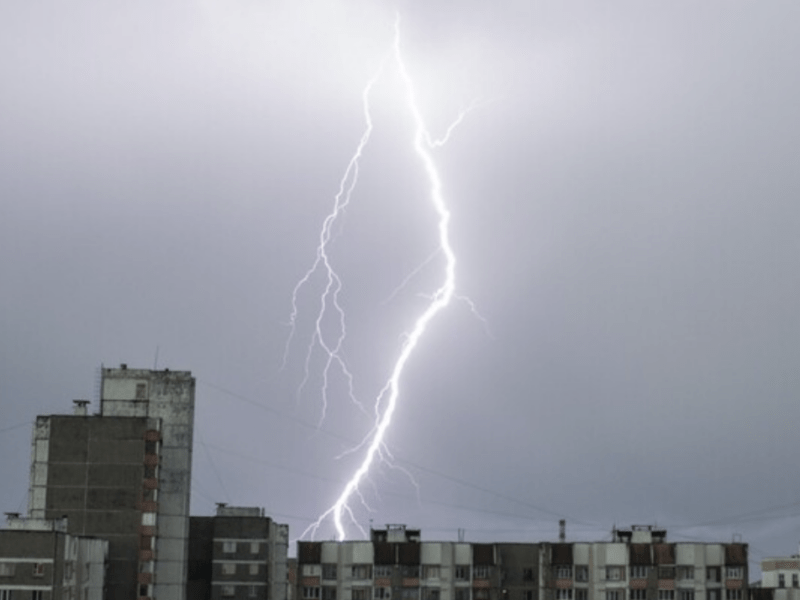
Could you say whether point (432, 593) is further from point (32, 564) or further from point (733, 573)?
point (32, 564)

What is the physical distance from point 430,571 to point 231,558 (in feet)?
59.6

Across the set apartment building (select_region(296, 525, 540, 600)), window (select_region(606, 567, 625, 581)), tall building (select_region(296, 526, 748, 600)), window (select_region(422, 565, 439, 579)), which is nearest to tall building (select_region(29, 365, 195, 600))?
apartment building (select_region(296, 525, 540, 600))

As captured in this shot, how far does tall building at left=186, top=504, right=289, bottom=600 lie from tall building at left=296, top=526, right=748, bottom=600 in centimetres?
436

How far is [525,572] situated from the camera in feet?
425

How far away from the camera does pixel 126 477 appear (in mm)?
111500

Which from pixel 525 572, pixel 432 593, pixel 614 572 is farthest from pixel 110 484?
pixel 614 572

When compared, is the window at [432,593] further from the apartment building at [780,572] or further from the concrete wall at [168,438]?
the apartment building at [780,572]

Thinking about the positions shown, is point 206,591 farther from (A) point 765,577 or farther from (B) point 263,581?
(A) point 765,577

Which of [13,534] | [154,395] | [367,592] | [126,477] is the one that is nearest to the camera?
[13,534]

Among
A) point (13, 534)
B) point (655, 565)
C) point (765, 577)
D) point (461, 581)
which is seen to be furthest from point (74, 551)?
point (765, 577)

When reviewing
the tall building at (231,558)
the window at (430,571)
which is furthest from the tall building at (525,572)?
the tall building at (231,558)

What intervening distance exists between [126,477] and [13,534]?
22.0 m

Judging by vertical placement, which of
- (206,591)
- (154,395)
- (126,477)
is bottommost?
(206,591)

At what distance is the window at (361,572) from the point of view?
128250 mm
